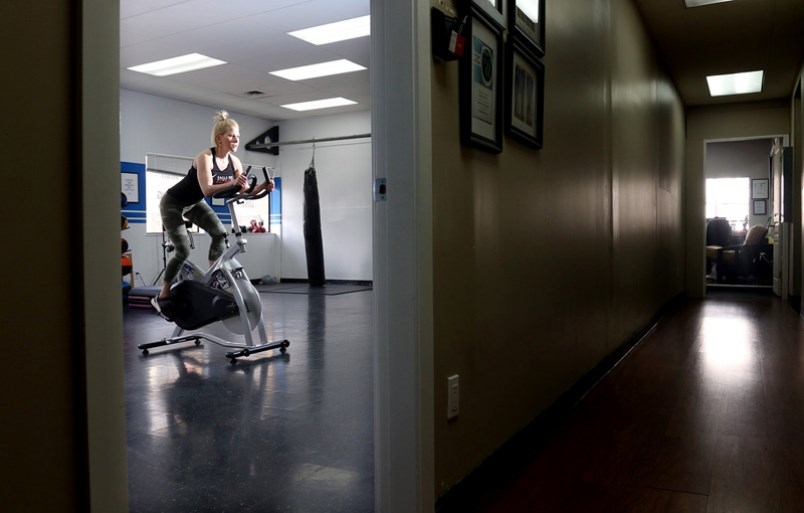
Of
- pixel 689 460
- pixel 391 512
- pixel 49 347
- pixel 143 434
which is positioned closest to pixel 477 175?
pixel 391 512

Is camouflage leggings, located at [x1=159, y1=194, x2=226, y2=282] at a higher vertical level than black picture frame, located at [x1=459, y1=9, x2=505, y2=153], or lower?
lower

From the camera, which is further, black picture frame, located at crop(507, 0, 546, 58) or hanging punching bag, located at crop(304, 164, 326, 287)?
hanging punching bag, located at crop(304, 164, 326, 287)

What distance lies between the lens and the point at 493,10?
81.8 inches

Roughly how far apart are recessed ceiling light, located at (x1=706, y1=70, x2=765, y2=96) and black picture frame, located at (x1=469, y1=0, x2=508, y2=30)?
20.0ft

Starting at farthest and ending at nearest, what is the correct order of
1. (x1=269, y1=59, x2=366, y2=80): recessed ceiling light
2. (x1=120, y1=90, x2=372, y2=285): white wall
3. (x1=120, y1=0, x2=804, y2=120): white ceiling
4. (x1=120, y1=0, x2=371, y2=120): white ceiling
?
1. (x1=120, y1=90, x2=372, y2=285): white wall
2. (x1=269, y1=59, x2=366, y2=80): recessed ceiling light
3. (x1=120, y1=0, x2=371, y2=120): white ceiling
4. (x1=120, y1=0, x2=804, y2=120): white ceiling

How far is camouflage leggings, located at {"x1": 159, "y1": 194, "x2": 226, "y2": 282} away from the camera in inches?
163

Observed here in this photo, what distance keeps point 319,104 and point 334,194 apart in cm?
154

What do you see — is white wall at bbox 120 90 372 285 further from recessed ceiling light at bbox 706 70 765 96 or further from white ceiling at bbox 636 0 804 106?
recessed ceiling light at bbox 706 70 765 96

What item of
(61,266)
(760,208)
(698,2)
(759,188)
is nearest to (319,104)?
(698,2)

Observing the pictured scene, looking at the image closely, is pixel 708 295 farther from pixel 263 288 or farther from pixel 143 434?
pixel 143 434

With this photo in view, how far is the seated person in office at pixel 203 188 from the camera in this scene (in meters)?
3.91

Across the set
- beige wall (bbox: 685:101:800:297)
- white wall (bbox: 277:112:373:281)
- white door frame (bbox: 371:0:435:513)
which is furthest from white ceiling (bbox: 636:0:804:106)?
white wall (bbox: 277:112:373:281)

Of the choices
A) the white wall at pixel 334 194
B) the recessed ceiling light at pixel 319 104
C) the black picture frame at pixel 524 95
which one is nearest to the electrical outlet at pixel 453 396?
the black picture frame at pixel 524 95

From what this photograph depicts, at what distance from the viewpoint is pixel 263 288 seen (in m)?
9.53
